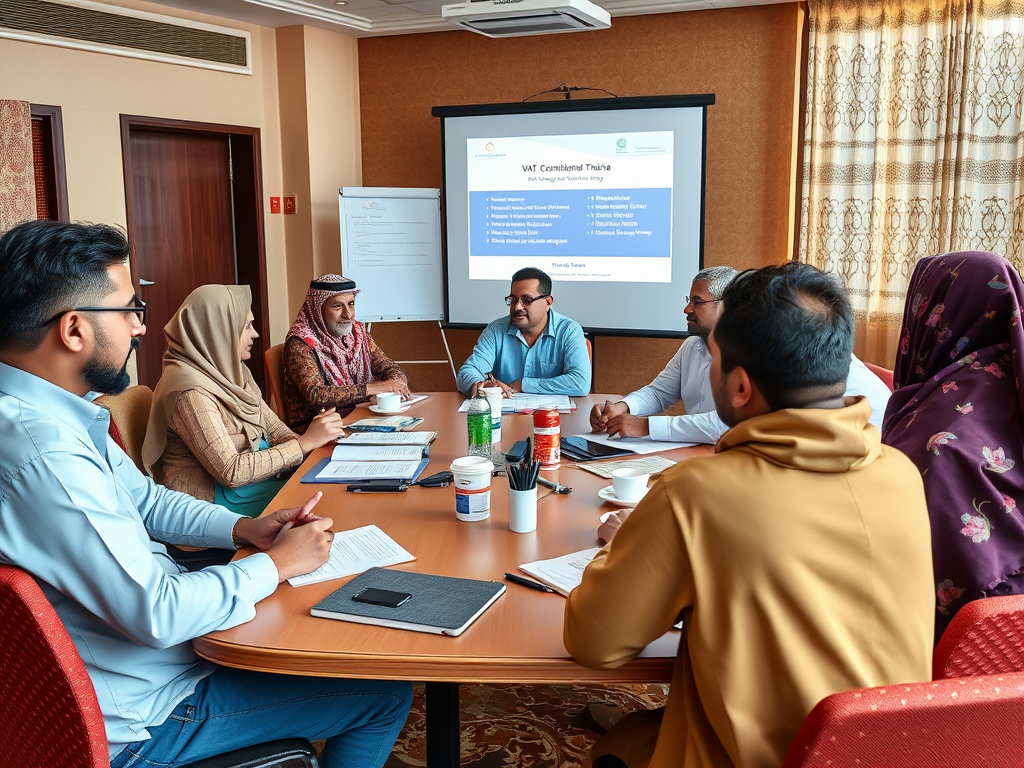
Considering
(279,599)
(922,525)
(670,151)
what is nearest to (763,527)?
(922,525)

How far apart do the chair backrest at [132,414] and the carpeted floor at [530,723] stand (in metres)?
1.15

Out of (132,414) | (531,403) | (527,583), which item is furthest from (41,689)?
(531,403)

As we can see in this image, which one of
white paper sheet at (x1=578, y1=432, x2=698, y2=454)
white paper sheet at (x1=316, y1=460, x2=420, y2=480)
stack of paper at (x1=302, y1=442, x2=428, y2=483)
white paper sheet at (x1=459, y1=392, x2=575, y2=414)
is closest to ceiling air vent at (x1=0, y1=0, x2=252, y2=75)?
white paper sheet at (x1=459, y1=392, x2=575, y2=414)

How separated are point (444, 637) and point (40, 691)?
585 millimetres

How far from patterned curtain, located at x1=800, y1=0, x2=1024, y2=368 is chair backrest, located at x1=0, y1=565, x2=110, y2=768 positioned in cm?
462

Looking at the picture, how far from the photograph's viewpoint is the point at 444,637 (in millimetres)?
1383

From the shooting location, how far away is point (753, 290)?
4.09ft

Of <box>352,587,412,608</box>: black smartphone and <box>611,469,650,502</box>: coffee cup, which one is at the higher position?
<box>611,469,650,502</box>: coffee cup

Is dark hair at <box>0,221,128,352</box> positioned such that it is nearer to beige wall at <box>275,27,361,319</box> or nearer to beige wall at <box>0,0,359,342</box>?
beige wall at <box>0,0,359,342</box>

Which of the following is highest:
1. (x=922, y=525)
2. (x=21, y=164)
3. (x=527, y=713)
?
(x=21, y=164)

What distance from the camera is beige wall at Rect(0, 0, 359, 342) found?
4.74 metres

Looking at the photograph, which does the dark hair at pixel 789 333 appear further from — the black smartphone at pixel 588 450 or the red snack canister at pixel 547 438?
the black smartphone at pixel 588 450

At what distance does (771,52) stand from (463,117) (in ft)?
6.16

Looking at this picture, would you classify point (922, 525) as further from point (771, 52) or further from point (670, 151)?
point (771, 52)
